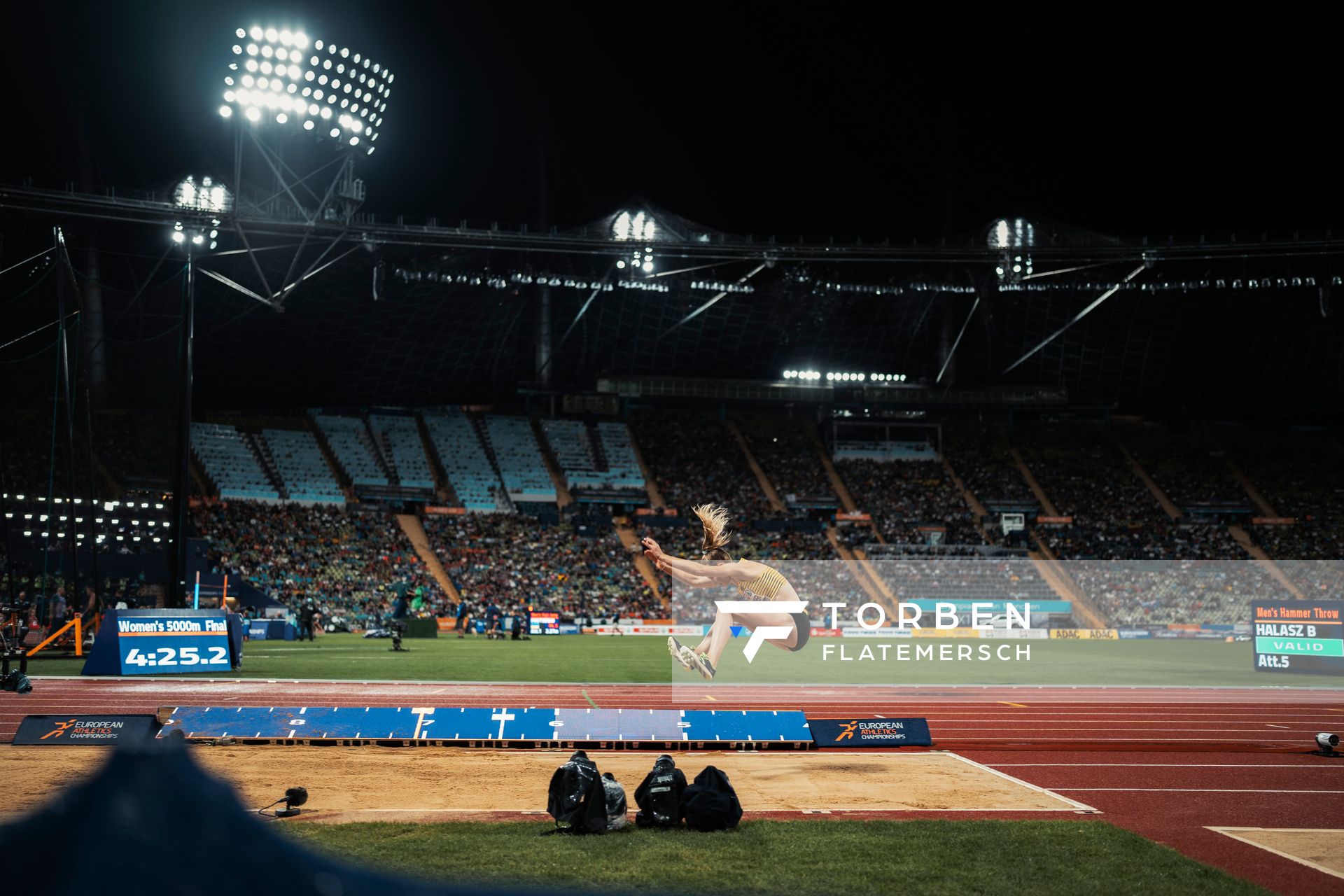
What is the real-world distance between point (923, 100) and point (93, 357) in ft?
141

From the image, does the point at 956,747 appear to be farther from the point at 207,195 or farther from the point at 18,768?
the point at 207,195

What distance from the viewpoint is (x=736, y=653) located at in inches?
826

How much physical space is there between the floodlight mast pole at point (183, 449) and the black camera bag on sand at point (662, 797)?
16204 millimetres

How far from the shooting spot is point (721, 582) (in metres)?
11.7

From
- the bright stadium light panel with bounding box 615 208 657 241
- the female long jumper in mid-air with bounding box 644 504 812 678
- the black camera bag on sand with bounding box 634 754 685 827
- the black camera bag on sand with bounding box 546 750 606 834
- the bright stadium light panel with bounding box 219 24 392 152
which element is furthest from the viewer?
the bright stadium light panel with bounding box 615 208 657 241

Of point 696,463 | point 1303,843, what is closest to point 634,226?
point 696,463

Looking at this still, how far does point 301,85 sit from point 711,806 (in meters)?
28.9

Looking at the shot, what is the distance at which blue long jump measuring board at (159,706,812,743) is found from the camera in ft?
39.8

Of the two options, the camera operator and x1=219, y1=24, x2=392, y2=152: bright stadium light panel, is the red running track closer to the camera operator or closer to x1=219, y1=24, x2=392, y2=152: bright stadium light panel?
the camera operator

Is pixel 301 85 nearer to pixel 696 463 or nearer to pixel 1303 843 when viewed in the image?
pixel 1303 843

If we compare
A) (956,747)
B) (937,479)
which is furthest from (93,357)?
(937,479)

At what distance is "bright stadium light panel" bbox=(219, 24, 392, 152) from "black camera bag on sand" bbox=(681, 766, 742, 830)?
26.7 m

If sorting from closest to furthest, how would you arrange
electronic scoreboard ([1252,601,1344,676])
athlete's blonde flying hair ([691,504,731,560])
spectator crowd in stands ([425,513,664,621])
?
athlete's blonde flying hair ([691,504,731,560]) → electronic scoreboard ([1252,601,1344,676]) → spectator crowd in stands ([425,513,664,621])

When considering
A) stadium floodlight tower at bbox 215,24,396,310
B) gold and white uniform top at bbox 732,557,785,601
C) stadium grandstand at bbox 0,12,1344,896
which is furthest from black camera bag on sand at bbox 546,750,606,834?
stadium floodlight tower at bbox 215,24,396,310
